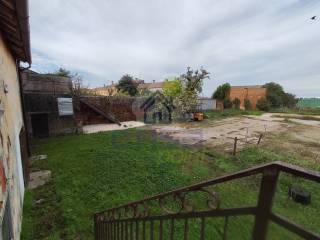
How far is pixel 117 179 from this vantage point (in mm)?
6156

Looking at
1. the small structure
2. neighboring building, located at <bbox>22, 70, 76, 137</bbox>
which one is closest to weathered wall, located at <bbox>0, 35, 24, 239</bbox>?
neighboring building, located at <bbox>22, 70, 76, 137</bbox>

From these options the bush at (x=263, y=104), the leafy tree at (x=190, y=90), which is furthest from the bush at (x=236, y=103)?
the leafy tree at (x=190, y=90)

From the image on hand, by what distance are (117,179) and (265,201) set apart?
5703mm

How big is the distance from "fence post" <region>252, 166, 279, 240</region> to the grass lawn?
54 mm

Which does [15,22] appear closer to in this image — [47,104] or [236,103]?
[47,104]

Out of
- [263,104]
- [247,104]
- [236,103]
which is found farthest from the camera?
[247,104]

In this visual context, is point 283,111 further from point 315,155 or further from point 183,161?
point 183,161

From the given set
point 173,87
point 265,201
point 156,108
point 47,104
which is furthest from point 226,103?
point 265,201

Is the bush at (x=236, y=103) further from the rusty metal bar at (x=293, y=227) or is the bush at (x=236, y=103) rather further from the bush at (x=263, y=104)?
the rusty metal bar at (x=293, y=227)

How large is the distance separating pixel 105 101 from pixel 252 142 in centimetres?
1109

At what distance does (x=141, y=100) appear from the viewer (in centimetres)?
1945

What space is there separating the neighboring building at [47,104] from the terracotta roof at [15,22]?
23.8ft

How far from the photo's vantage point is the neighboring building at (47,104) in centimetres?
1087

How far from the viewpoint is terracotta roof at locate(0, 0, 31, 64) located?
2.50m
